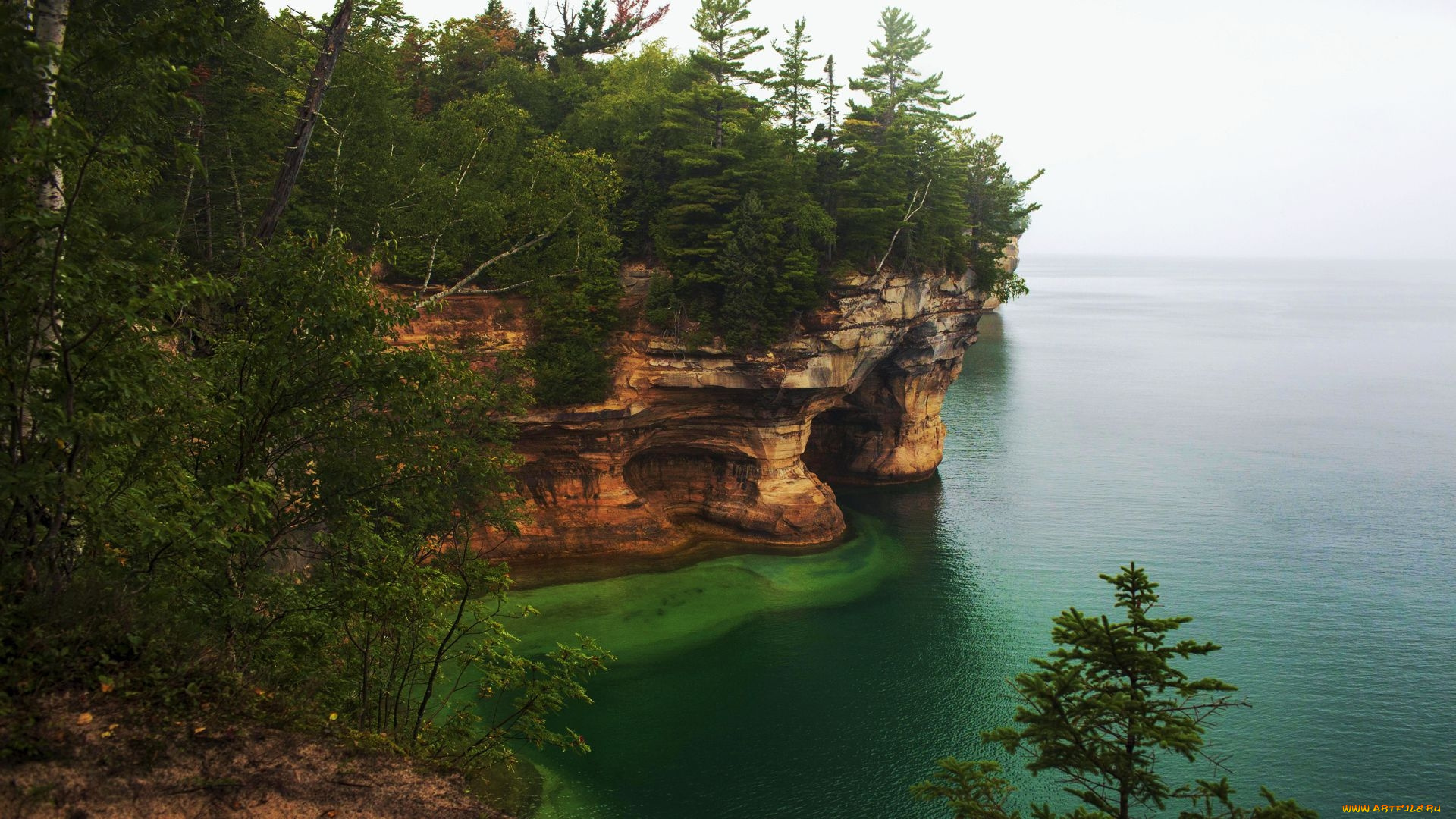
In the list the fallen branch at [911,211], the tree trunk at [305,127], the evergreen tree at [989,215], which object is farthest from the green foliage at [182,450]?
the evergreen tree at [989,215]

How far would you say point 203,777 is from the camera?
7.86 metres

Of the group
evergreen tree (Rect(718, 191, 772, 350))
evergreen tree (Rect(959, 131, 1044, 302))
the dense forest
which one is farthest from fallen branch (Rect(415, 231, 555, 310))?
evergreen tree (Rect(959, 131, 1044, 302))

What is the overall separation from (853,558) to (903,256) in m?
12.0

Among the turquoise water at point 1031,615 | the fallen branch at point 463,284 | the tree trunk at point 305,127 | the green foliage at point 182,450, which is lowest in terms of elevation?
the turquoise water at point 1031,615

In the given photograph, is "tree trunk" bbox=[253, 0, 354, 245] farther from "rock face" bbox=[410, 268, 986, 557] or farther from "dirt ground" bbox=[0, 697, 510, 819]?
"rock face" bbox=[410, 268, 986, 557]

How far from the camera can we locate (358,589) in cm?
984

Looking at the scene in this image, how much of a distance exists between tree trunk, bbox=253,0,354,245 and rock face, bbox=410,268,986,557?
15.8 m

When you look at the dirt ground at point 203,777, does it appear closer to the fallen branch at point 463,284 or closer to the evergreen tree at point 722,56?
the fallen branch at point 463,284

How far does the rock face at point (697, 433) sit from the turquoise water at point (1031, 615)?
2.66 meters

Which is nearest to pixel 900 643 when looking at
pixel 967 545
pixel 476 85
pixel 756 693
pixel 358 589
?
pixel 756 693

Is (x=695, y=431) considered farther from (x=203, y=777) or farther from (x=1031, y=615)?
(x=203, y=777)

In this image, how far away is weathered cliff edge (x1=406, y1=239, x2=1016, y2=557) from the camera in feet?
100

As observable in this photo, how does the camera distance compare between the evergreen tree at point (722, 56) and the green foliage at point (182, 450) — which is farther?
the evergreen tree at point (722, 56)

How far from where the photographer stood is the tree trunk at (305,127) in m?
11.8
